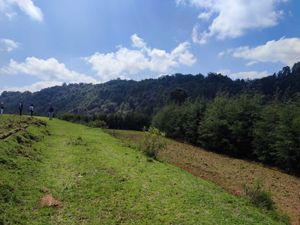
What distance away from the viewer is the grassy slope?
1173 cm

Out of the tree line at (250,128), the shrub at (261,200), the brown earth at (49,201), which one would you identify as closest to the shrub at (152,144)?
the shrub at (261,200)

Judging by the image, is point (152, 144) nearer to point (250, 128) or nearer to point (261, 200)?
point (261, 200)

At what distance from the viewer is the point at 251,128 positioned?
4150cm

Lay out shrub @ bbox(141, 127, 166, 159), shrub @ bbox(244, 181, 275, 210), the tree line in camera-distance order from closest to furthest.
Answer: shrub @ bbox(244, 181, 275, 210)
shrub @ bbox(141, 127, 166, 159)
the tree line

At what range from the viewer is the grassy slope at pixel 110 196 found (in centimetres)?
1173

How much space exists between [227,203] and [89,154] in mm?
11059

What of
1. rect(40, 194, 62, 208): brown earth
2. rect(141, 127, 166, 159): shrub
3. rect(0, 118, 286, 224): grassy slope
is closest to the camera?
rect(0, 118, 286, 224): grassy slope

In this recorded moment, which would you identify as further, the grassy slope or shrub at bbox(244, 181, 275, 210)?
shrub at bbox(244, 181, 275, 210)

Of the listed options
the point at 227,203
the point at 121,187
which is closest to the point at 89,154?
the point at 121,187

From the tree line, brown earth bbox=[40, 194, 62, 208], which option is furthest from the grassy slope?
the tree line

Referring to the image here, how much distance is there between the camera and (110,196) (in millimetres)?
14000

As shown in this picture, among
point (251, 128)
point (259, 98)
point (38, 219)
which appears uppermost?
point (259, 98)

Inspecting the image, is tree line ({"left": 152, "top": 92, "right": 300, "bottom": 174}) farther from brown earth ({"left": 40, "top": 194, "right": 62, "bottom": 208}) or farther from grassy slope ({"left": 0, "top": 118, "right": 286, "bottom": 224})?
brown earth ({"left": 40, "top": 194, "right": 62, "bottom": 208})

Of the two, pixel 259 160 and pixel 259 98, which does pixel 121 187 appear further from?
pixel 259 98
